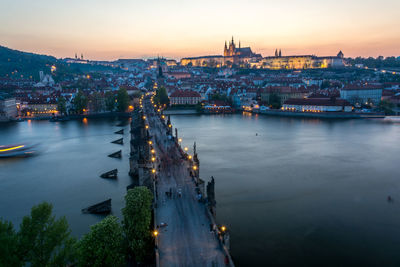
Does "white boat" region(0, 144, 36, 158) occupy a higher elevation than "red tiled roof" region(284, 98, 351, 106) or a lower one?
lower

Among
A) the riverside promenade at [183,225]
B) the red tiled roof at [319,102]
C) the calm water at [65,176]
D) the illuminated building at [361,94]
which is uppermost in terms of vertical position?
the illuminated building at [361,94]

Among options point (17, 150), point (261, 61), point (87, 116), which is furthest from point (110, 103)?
point (261, 61)

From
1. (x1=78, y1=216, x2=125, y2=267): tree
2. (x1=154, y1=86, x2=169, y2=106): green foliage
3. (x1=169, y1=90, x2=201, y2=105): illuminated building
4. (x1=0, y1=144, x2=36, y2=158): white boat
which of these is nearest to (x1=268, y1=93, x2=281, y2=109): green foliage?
(x1=169, y1=90, x2=201, y2=105): illuminated building

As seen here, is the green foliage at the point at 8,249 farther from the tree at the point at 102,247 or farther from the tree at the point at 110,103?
the tree at the point at 110,103

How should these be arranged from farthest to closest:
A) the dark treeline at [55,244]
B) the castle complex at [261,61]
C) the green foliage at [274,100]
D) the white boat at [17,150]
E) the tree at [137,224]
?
the castle complex at [261,61], the green foliage at [274,100], the white boat at [17,150], the tree at [137,224], the dark treeline at [55,244]

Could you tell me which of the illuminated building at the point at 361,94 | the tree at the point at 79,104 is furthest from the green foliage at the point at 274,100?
the tree at the point at 79,104

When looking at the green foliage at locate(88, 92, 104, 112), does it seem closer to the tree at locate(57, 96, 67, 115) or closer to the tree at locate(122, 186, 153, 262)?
the tree at locate(57, 96, 67, 115)

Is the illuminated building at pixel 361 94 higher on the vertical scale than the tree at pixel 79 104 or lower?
higher
